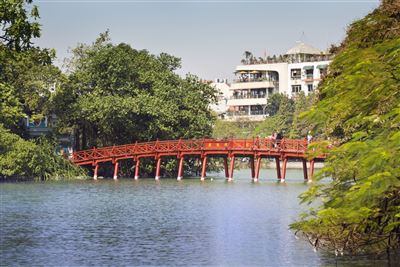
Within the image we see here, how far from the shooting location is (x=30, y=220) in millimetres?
39938

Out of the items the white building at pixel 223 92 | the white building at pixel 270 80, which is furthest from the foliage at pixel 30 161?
the white building at pixel 223 92

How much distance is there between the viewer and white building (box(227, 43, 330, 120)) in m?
134

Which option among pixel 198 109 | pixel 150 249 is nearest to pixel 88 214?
pixel 150 249

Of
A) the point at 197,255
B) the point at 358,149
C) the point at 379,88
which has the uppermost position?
the point at 379,88

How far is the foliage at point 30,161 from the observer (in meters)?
66.2

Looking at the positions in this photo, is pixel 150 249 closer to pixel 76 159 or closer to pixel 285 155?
pixel 285 155

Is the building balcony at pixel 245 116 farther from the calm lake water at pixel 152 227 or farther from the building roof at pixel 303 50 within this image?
the calm lake water at pixel 152 227

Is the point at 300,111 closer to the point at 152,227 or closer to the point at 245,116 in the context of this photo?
the point at 245,116

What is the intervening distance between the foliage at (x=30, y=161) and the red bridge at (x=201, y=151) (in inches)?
71.2

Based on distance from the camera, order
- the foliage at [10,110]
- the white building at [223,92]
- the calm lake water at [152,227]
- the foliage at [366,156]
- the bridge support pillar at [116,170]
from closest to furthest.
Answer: the foliage at [366,156]
the calm lake water at [152,227]
the foliage at [10,110]
the bridge support pillar at [116,170]
the white building at [223,92]

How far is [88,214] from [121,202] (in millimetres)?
6930

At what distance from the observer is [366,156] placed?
733 inches

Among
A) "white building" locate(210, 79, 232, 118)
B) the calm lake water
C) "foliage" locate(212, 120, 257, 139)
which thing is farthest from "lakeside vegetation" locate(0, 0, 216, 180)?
"white building" locate(210, 79, 232, 118)

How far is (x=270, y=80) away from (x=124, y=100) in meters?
66.2
